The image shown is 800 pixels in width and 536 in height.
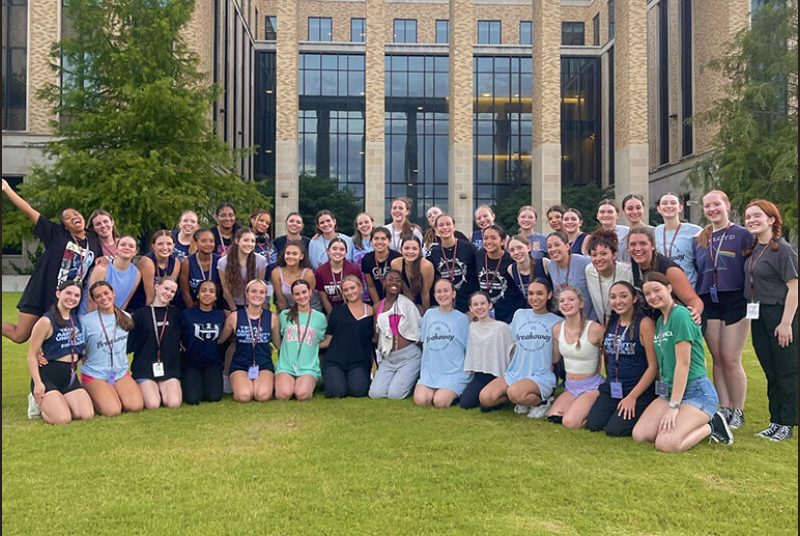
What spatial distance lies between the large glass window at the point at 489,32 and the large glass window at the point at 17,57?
32.9m

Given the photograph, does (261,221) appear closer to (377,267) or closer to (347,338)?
(377,267)

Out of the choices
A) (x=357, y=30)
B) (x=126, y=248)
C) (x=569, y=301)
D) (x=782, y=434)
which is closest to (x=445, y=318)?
(x=569, y=301)

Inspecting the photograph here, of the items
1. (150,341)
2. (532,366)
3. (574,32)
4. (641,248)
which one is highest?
(574,32)

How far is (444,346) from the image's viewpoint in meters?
7.83

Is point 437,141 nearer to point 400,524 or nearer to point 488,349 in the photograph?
point 488,349

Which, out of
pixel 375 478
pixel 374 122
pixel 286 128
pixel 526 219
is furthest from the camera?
pixel 374 122

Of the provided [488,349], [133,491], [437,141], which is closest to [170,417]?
[133,491]

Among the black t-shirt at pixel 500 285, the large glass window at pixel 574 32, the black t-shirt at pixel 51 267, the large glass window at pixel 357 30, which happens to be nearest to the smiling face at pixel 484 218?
the black t-shirt at pixel 500 285

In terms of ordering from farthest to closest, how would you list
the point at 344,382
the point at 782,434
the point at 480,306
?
the point at 344,382
the point at 480,306
the point at 782,434

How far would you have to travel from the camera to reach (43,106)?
33.0 metres

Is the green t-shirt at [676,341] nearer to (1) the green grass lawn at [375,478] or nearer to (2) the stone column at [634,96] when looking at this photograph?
(1) the green grass lawn at [375,478]

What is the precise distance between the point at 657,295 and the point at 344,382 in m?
3.89

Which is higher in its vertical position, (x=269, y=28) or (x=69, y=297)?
(x=269, y=28)

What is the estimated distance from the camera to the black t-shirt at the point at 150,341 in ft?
24.9
